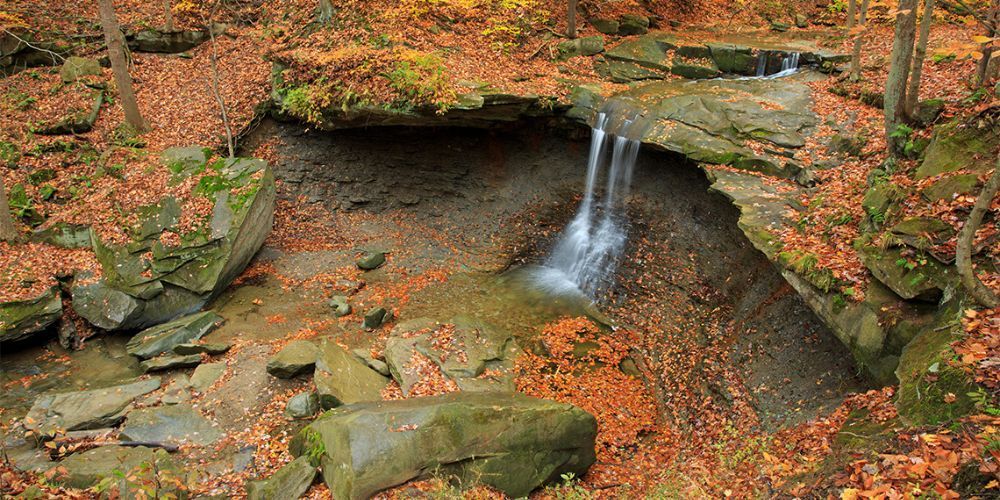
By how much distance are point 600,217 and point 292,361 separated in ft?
29.0

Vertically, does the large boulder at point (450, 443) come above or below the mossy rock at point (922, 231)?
below

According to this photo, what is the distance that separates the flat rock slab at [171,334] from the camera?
1038cm

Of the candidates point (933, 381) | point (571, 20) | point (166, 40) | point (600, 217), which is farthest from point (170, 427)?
point (571, 20)

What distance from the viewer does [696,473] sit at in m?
6.91

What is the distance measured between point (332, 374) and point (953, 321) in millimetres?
8612

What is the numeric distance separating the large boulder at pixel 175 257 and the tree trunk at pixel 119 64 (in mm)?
2373

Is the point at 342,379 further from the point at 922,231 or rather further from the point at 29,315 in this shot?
the point at 922,231

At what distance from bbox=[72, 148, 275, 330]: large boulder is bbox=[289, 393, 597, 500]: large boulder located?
5.81m

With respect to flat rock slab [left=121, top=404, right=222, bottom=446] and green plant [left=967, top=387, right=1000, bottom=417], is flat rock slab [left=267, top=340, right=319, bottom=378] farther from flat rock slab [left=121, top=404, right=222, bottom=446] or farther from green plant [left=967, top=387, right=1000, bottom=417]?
green plant [left=967, top=387, right=1000, bottom=417]

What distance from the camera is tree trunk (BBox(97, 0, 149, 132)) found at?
12984 mm

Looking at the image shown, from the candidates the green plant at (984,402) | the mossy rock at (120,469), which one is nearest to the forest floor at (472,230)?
the green plant at (984,402)

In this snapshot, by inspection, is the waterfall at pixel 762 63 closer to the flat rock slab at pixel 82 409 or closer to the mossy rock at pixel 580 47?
the mossy rock at pixel 580 47

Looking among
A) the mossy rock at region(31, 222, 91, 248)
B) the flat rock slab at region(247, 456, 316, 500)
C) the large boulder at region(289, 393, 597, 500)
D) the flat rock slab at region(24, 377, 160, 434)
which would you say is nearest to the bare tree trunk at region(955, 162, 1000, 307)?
the large boulder at region(289, 393, 597, 500)

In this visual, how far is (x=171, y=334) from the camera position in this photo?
1060cm
